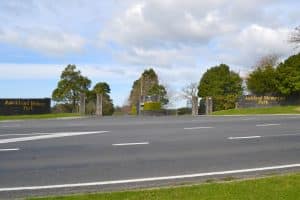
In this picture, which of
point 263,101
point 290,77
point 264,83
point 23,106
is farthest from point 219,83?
point 23,106

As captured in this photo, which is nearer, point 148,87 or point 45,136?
point 45,136

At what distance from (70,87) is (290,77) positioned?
983 inches

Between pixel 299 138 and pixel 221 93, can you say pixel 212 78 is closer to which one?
pixel 221 93

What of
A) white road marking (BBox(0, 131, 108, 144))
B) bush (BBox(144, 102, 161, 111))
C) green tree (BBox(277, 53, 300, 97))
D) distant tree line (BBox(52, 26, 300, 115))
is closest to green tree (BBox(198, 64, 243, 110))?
distant tree line (BBox(52, 26, 300, 115))

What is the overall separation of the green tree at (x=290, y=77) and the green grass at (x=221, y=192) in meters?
43.9

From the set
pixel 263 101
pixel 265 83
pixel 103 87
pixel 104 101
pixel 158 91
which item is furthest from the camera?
pixel 158 91

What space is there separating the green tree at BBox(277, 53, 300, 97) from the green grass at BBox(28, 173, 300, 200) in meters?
43.9

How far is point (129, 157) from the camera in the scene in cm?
1183

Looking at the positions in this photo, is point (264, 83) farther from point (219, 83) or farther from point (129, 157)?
point (129, 157)

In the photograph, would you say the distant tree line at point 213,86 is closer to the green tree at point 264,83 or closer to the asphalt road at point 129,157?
the green tree at point 264,83

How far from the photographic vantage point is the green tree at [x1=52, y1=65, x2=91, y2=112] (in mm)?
62344

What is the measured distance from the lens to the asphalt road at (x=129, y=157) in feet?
30.3

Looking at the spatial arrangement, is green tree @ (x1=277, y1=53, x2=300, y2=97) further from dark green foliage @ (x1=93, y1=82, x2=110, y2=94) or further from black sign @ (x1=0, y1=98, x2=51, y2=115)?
dark green foliage @ (x1=93, y1=82, x2=110, y2=94)

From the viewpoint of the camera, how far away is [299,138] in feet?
53.4
